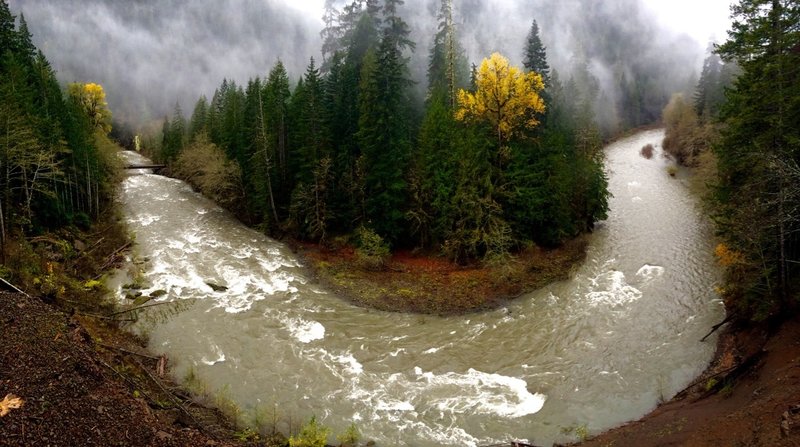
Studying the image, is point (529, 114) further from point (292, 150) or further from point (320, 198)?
point (292, 150)

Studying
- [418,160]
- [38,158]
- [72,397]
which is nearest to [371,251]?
[418,160]

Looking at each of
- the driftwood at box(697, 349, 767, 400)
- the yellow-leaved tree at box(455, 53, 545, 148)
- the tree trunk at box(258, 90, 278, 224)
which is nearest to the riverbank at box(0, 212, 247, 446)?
the driftwood at box(697, 349, 767, 400)

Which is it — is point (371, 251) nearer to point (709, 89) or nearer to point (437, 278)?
point (437, 278)

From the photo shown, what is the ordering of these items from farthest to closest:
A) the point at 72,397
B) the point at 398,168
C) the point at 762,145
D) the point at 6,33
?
the point at 6,33 < the point at 398,168 < the point at 762,145 < the point at 72,397

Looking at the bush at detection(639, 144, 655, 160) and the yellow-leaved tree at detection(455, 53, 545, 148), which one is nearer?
the yellow-leaved tree at detection(455, 53, 545, 148)

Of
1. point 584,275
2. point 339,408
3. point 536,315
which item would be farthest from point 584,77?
point 339,408

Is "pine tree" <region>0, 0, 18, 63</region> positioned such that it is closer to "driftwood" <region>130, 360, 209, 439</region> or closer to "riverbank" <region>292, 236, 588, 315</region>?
"riverbank" <region>292, 236, 588, 315</region>
